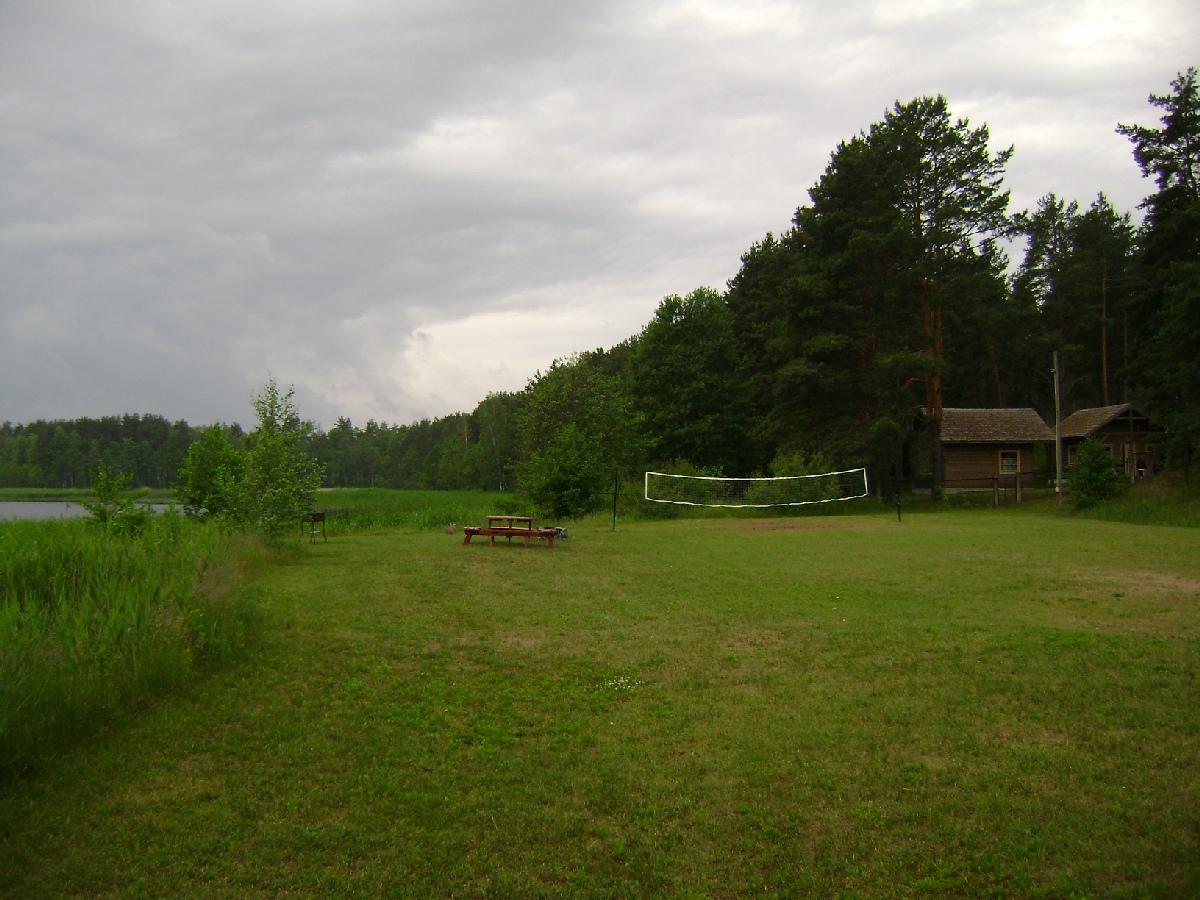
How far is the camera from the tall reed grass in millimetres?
5164

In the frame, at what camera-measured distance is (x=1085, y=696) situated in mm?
6258

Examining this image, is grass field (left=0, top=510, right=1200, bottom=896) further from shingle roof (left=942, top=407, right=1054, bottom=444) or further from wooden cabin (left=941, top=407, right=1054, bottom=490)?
wooden cabin (left=941, top=407, right=1054, bottom=490)

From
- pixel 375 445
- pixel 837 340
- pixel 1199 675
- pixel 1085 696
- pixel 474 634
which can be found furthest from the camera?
pixel 375 445

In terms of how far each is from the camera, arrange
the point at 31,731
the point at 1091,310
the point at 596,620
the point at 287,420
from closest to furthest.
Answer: the point at 31,731 → the point at 596,620 → the point at 287,420 → the point at 1091,310

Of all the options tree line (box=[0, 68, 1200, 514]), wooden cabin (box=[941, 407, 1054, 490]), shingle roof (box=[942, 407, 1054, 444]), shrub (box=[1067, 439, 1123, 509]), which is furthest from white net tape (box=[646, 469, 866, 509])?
wooden cabin (box=[941, 407, 1054, 490])

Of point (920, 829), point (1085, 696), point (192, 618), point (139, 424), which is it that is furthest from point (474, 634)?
point (139, 424)

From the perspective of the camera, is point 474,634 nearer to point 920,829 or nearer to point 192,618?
point 192,618

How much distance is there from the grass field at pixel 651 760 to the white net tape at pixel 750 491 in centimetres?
1824

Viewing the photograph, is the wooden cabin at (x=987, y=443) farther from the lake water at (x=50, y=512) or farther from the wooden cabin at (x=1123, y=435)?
the lake water at (x=50, y=512)

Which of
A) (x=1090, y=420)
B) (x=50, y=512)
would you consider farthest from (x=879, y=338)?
(x=50, y=512)

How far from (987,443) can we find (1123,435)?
703cm

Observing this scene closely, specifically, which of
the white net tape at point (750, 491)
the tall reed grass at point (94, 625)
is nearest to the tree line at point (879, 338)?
the white net tape at point (750, 491)

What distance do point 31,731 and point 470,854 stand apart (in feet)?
10.2

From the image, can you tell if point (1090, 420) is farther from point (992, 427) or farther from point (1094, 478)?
point (1094, 478)
